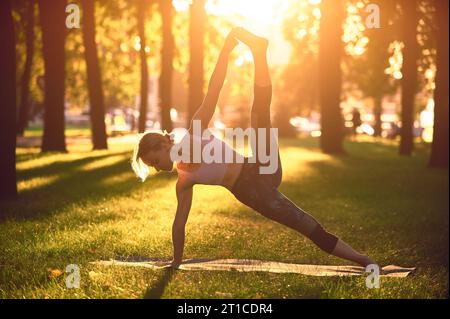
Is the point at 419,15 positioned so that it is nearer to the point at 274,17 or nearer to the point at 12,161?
the point at 274,17

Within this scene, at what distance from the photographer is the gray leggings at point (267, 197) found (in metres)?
5.92

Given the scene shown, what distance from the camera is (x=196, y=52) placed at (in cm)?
1883

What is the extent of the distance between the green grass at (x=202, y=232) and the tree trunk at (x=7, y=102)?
1.57 feet

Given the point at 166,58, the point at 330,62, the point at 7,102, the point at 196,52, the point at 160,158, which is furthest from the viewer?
the point at 166,58

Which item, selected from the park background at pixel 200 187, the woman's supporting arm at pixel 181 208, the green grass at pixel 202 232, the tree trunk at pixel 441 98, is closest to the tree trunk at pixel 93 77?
the park background at pixel 200 187

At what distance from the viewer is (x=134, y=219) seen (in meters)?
9.55

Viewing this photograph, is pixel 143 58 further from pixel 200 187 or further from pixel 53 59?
pixel 200 187

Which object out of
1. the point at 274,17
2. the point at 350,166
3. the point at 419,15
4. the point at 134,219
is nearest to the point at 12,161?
the point at 134,219

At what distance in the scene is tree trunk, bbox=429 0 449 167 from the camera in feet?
65.0

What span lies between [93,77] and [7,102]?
12131mm

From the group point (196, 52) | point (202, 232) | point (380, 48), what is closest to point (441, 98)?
point (196, 52)

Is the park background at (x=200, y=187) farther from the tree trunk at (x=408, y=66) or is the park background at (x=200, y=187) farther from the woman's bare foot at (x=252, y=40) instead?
the woman's bare foot at (x=252, y=40)

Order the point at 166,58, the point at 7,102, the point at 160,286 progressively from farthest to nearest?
1. the point at 166,58
2. the point at 7,102
3. the point at 160,286
